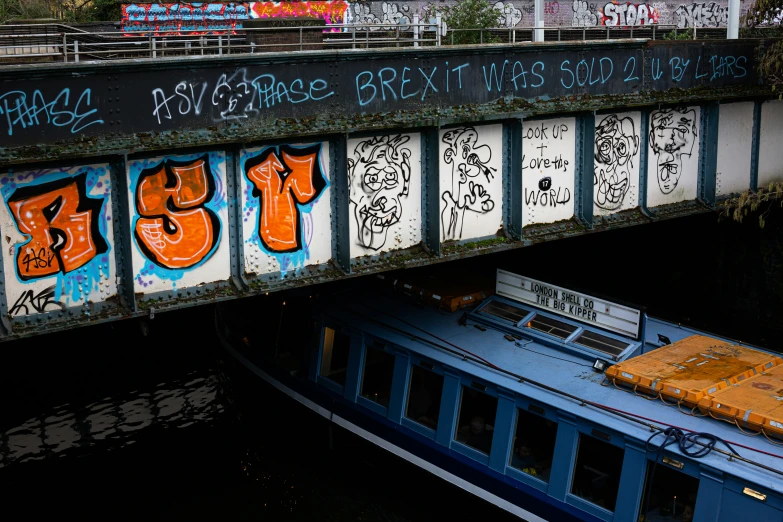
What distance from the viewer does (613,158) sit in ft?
51.6

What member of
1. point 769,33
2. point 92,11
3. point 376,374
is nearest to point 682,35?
point 769,33

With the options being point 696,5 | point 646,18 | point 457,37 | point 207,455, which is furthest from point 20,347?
point 696,5

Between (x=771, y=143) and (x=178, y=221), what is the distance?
13.3 meters

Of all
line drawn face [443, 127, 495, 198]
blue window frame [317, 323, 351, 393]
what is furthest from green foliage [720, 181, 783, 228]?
blue window frame [317, 323, 351, 393]

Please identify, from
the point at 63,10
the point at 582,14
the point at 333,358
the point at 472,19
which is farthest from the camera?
the point at 63,10

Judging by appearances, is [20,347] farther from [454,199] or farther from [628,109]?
[628,109]

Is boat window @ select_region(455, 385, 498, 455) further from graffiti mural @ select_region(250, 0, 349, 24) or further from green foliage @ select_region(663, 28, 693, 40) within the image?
graffiti mural @ select_region(250, 0, 349, 24)

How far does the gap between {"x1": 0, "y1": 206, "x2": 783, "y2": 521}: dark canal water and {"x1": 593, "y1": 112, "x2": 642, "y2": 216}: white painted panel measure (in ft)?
6.24

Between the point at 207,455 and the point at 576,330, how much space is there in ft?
27.7

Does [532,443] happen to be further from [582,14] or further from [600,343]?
[582,14]

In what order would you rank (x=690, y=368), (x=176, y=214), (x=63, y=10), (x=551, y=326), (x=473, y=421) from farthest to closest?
(x=63, y=10) → (x=551, y=326) → (x=473, y=421) → (x=690, y=368) → (x=176, y=214)

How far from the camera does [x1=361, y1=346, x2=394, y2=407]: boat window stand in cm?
1598

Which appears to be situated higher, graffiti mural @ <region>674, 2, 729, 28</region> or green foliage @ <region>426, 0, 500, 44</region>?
graffiti mural @ <region>674, 2, 729, 28</region>

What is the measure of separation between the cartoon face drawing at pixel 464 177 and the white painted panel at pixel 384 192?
0.53 m
